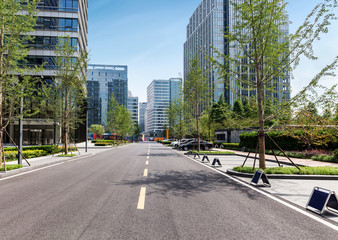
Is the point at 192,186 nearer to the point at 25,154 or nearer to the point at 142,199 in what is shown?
the point at 142,199

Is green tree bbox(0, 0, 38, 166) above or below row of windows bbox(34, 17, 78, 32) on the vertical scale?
below

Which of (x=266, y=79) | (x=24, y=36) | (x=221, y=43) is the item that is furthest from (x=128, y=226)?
(x=221, y=43)

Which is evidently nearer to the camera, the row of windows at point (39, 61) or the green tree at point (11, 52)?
→ the green tree at point (11, 52)

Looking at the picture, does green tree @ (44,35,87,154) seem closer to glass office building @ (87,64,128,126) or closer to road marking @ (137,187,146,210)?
road marking @ (137,187,146,210)

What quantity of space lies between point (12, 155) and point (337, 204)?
18559 millimetres

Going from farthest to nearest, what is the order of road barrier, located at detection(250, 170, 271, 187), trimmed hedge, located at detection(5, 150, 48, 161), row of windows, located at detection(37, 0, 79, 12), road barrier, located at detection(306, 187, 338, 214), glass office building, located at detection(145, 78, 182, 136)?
glass office building, located at detection(145, 78, 182, 136), row of windows, located at detection(37, 0, 79, 12), trimmed hedge, located at detection(5, 150, 48, 161), road barrier, located at detection(250, 170, 271, 187), road barrier, located at detection(306, 187, 338, 214)

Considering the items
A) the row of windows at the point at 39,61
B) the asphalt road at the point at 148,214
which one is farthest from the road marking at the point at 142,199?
the row of windows at the point at 39,61

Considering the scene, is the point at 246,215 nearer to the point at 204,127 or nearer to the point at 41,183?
the point at 41,183

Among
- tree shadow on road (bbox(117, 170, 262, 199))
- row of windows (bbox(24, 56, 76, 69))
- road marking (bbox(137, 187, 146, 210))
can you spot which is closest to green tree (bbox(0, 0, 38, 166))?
tree shadow on road (bbox(117, 170, 262, 199))

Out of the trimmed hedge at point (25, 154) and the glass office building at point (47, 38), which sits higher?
the glass office building at point (47, 38)

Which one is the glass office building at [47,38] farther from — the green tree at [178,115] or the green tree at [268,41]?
the green tree at [268,41]

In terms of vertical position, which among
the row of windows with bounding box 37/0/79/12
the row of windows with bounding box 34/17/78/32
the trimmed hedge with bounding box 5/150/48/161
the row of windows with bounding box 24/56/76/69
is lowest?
the trimmed hedge with bounding box 5/150/48/161

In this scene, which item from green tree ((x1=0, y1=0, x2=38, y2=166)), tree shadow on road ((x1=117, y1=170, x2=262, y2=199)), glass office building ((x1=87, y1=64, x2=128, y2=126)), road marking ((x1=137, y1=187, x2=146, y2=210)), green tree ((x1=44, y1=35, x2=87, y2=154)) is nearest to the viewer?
road marking ((x1=137, y1=187, x2=146, y2=210))

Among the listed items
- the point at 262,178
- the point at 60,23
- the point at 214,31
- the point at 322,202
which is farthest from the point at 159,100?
the point at 322,202
